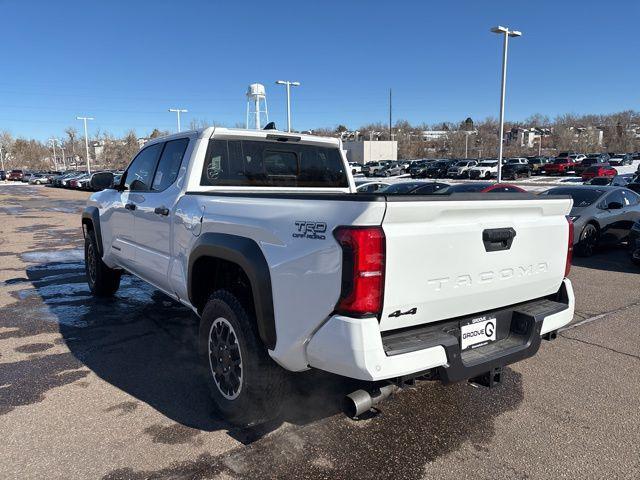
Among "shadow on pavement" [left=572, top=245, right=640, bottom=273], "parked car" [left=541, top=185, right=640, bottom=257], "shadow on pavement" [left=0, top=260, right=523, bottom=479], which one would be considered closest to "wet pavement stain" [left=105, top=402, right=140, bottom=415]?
"shadow on pavement" [left=0, top=260, right=523, bottom=479]

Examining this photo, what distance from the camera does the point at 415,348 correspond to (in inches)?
94.8

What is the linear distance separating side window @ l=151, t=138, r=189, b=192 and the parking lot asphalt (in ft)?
5.12

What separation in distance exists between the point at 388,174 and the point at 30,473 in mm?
57615

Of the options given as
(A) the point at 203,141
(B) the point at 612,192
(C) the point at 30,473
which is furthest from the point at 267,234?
(B) the point at 612,192

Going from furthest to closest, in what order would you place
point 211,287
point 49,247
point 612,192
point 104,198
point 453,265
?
1. point 49,247
2. point 612,192
3. point 104,198
4. point 211,287
5. point 453,265

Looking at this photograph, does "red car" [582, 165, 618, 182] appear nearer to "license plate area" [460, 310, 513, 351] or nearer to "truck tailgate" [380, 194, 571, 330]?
"truck tailgate" [380, 194, 571, 330]

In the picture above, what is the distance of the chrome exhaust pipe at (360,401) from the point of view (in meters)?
2.51

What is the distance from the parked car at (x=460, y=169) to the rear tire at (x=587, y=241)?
39.1 metres

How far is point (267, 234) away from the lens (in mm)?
2758

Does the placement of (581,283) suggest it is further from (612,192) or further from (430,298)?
(430,298)

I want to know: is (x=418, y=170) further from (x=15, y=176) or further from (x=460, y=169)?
(x=15, y=176)

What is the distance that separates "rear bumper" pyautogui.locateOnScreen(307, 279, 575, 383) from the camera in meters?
2.28

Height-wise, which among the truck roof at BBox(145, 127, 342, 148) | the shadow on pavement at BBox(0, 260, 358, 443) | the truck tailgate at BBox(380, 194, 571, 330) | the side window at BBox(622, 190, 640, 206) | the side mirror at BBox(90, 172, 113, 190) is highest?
the truck roof at BBox(145, 127, 342, 148)

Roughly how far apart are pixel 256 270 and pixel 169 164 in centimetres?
204
